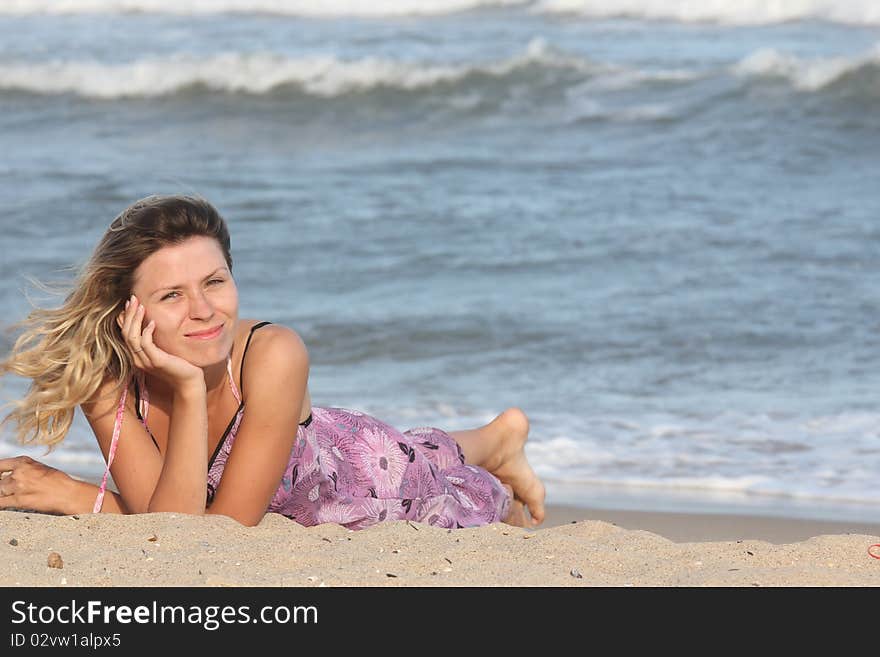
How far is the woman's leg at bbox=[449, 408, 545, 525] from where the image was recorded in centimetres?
459

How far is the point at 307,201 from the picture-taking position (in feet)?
33.8

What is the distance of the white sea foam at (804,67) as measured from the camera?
41.2 ft

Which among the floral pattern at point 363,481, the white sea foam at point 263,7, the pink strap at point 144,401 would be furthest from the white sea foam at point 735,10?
the pink strap at point 144,401

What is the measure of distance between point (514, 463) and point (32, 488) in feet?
5.54

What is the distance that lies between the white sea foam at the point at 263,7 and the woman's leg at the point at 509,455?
48.0ft

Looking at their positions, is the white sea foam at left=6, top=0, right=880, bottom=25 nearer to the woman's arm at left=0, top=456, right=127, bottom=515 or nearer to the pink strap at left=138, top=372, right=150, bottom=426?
the pink strap at left=138, top=372, right=150, bottom=426

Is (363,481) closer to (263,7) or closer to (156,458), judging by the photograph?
(156,458)

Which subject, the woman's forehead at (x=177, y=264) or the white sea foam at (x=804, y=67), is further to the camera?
the white sea foam at (x=804, y=67)

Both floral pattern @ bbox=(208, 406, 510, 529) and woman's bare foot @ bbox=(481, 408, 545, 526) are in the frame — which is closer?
floral pattern @ bbox=(208, 406, 510, 529)

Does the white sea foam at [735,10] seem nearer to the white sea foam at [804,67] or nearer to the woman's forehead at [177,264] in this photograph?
the white sea foam at [804,67]

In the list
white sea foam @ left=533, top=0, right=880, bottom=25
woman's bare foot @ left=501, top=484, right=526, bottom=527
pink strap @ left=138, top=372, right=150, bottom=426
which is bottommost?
woman's bare foot @ left=501, top=484, right=526, bottom=527

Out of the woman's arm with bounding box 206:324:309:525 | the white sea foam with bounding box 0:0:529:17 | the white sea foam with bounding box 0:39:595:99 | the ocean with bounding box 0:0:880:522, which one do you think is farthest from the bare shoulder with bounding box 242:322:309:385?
the white sea foam with bounding box 0:0:529:17

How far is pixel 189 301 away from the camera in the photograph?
11.5 feet

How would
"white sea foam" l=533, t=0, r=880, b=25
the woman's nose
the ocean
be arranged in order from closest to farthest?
the woman's nose
the ocean
"white sea foam" l=533, t=0, r=880, b=25
